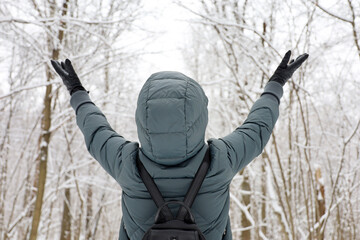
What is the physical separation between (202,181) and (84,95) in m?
0.88

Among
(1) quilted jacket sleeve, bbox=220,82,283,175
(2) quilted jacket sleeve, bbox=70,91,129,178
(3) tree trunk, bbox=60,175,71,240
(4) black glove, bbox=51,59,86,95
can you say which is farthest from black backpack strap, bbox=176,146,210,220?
(3) tree trunk, bbox=60,175,71,240

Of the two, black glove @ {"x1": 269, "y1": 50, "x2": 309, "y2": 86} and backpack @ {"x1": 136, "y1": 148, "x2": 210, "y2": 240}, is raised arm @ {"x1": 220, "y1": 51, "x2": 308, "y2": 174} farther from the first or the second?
backpack @ {"x1": 136, "y1": 148, "x2": 210, "y2": 240}

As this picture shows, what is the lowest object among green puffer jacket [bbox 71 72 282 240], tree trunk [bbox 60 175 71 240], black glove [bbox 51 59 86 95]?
tree trunk [bbox 60 175 71 240]

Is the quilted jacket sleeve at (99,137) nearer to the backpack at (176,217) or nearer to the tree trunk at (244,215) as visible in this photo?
the backpack at (176,217)

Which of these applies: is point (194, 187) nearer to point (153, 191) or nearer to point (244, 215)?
point (153, 191)

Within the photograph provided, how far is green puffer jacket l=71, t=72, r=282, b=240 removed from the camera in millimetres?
1233

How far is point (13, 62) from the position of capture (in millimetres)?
5496

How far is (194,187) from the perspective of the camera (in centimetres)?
124

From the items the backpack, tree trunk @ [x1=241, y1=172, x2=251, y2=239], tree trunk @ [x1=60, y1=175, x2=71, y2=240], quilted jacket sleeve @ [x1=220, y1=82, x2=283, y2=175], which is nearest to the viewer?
the backpack

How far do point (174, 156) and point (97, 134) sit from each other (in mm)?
467

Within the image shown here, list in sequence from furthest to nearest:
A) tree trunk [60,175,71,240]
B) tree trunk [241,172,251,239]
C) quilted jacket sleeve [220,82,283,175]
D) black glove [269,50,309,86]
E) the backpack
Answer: tree trunk [241,172,251,239], tree trunk [60,175,71,240], black glove [269,50,309,86], quilted jacket sleeve [220,82,283,175], the backpack

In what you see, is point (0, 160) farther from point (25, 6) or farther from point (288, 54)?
point (288, 54)

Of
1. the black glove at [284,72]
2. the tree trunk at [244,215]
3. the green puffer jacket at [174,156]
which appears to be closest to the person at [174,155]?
the green puffer jacket at [174,156]

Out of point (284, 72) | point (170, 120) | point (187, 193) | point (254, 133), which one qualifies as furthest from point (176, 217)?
point (284, 72)
